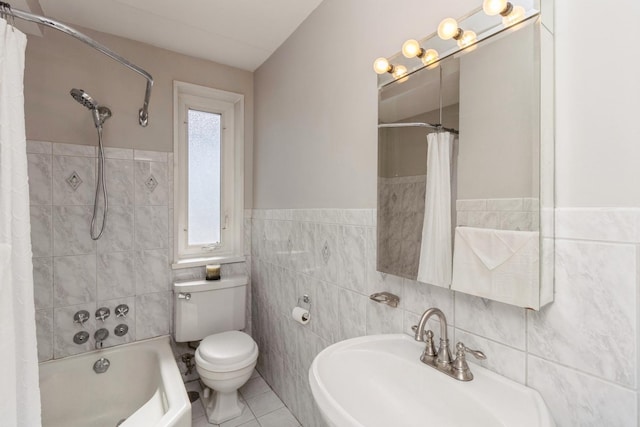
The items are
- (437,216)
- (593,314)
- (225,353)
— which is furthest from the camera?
(225,353)

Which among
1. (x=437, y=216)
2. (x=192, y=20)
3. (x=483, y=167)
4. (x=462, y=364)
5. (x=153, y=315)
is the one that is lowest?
(x=153, y=315)

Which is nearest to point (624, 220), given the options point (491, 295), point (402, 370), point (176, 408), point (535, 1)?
point (491, 295)

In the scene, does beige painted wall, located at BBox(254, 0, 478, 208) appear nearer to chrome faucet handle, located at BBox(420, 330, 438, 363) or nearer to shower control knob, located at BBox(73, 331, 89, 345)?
chrome faucet handle, located at BBox(420, 330, 438, 363)

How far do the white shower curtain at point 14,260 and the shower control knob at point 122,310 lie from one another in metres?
1.17

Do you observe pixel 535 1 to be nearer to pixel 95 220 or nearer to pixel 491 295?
pixel 491 295

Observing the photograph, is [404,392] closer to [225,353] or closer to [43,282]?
[225,353]

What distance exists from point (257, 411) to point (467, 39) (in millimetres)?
2300

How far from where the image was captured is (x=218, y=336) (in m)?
2.04

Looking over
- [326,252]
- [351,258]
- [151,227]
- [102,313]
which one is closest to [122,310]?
[102,313]

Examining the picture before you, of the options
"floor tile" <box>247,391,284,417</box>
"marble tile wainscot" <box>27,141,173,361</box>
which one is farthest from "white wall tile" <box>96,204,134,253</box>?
"floor tile" <box>247,391,284,417</box>

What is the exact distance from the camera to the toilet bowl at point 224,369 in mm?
1784

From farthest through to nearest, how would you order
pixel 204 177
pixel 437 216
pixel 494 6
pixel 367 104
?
pixel 204 177
pixel 367 104
pixel 437 216
pixel 494 6

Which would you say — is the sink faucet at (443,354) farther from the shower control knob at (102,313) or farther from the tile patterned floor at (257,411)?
the shower control knob at (102,313)

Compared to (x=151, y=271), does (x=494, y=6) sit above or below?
above
